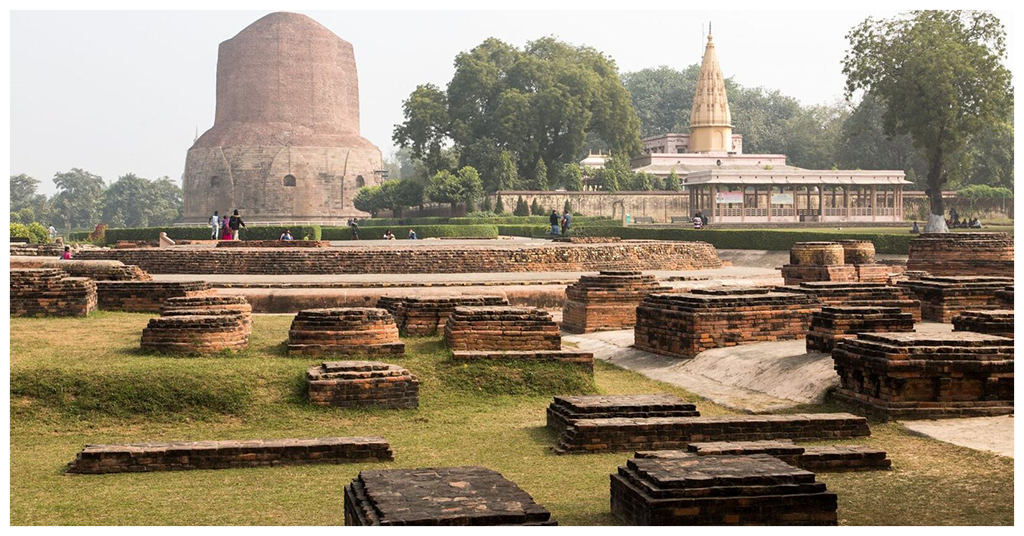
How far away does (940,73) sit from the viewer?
2959 centimetres

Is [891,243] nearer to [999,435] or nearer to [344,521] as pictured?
[999,435]

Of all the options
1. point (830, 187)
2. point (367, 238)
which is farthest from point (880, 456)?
point (830, 187)

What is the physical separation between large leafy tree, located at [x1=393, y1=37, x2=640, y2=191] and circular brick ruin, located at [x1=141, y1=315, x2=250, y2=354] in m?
35.1

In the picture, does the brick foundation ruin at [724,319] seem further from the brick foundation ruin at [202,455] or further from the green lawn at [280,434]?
the brick foundation ruin at [202,455]

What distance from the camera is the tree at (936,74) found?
29.9m

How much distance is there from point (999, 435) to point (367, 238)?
28.0 meters

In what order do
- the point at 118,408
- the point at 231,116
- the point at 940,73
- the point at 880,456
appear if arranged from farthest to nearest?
1. the point at 231,116
2. the point at 940,73
3. the point at 118,408
4. the point at 880,456

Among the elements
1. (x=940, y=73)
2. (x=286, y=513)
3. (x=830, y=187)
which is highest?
(x=940, y=73)

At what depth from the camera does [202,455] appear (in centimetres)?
552

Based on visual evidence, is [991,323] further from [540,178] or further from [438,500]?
[540,178]

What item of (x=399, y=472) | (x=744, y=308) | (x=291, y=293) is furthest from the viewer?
(x=291, y=293)

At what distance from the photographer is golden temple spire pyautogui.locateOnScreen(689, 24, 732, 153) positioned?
163 ft

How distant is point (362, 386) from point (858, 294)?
477cm

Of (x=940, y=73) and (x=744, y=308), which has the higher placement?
(x=940, y=73)
